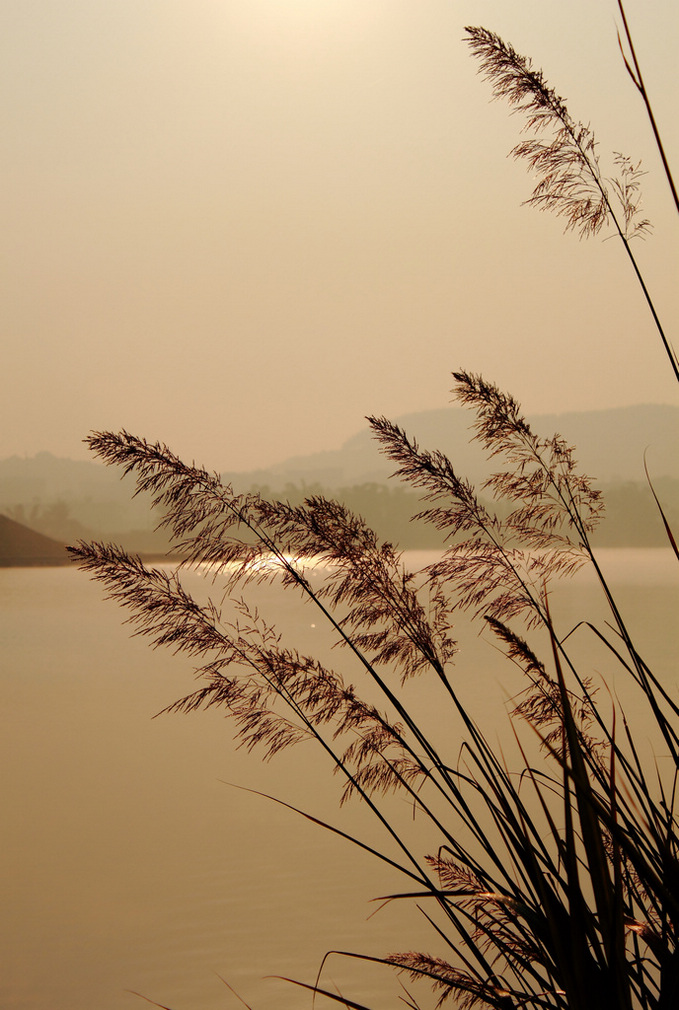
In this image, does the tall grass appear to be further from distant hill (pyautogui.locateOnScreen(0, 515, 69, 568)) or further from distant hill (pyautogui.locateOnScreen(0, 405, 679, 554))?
distant hill (pyautogui.locateOnScreen(0, 515, 69, 568))

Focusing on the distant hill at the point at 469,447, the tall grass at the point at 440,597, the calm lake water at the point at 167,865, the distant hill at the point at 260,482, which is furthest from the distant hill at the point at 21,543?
the tall grass at the point at 440,597

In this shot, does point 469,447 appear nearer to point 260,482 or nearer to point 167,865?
point 260,482

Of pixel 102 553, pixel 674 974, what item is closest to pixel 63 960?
pixel 102 553

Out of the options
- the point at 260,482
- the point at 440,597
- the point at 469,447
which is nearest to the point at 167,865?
the point at 440,597

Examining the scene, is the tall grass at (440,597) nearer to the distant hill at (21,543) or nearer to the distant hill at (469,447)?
the distant hill at (469,447)

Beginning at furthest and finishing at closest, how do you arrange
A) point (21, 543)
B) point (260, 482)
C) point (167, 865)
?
point (21, 543), point (260, 482), point (167, 865)

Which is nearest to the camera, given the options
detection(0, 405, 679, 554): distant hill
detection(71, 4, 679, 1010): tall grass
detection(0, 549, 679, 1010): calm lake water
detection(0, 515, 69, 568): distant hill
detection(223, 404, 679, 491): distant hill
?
detection(71, 4, 679, 1010): tall grass

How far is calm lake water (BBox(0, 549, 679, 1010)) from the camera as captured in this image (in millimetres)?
1946

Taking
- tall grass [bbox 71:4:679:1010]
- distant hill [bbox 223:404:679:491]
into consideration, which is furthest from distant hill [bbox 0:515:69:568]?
tall grass [bbox 71:4:679:1010]

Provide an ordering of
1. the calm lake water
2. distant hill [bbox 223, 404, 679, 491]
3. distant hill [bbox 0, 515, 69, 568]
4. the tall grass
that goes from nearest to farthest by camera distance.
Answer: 1. the tall grass
2. the calm lake water
3. distant hill [bbox 223, 404, 679, 491]
4. distant hill [bbox 0, 515, 69, 568]

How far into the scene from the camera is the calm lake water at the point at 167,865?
6.39 feet

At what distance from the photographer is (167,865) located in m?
2.60

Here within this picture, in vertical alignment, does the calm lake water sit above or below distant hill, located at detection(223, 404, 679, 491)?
below

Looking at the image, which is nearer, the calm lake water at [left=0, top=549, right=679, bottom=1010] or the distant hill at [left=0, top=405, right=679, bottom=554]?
the calm lake water at [left=0, top=549, right=679, bottom=1010]
